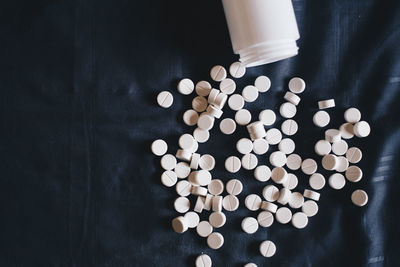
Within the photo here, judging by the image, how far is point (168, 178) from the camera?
0.94 meters

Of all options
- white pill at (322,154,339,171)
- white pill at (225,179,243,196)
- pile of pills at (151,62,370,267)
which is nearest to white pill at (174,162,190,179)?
pile of pills at (151,62,370,267)

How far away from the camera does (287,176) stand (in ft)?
3.11

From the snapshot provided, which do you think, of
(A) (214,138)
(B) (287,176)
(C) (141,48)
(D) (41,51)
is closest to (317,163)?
(B) (287,176)

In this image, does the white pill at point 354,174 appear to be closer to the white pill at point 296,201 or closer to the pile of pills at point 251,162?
the pile of pills at point 251,162

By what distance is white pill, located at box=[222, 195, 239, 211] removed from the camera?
0.94m

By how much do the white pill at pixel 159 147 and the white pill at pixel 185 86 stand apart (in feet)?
0.41

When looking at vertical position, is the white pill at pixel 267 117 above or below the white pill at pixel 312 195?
above

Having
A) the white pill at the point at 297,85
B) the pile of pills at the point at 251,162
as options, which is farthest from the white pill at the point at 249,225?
the white pill at the point at 297,85

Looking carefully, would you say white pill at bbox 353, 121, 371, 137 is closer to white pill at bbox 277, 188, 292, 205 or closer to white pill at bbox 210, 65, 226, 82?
white pill at bbox 277, 188, 292, 205

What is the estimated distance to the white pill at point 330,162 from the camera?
942 mm

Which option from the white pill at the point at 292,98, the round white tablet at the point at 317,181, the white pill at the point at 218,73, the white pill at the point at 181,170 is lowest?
the round white tablet at the point at 317,181

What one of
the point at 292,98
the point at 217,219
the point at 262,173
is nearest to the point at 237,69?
the point at 292,98

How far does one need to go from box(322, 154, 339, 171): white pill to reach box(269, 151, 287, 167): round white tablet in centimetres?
9

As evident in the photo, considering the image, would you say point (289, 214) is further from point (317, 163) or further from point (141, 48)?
point (141, 48)
